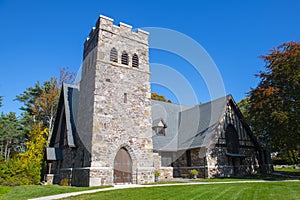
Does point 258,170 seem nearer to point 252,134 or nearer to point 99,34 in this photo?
point 252,134

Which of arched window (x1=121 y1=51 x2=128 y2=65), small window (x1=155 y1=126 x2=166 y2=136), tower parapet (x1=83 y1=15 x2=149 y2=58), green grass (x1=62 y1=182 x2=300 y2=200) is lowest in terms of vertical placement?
green grass (x1=62 y1=182 x2=300 y2=200)

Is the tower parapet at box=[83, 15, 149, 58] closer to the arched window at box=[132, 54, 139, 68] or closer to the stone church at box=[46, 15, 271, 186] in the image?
the stone church at box=[46, 15, 271, 186]

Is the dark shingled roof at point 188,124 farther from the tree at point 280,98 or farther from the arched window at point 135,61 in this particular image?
the arched window at point 135,61

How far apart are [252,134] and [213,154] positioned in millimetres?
5909

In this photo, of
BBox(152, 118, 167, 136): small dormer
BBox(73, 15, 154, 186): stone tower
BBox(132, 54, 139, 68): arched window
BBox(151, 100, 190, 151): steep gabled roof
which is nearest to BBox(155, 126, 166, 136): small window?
BBox(152, 118, 167, 136): small dormer

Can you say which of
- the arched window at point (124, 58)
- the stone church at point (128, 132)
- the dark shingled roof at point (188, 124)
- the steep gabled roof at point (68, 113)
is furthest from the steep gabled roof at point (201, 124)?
the steep gabled roof at point (68, 113)

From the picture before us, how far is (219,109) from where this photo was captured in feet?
75.3

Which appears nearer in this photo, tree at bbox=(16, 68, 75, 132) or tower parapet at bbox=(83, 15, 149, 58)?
tower parapet at bbox=(83, 15, 149, 58)

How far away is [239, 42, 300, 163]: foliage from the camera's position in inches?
703

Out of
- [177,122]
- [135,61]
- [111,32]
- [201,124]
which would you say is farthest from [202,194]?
[177,122]

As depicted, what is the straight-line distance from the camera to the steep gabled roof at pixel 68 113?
18655mm

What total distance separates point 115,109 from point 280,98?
43.5 feet

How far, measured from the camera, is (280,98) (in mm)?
18859

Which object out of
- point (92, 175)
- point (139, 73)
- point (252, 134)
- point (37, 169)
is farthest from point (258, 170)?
point (37, 169)
